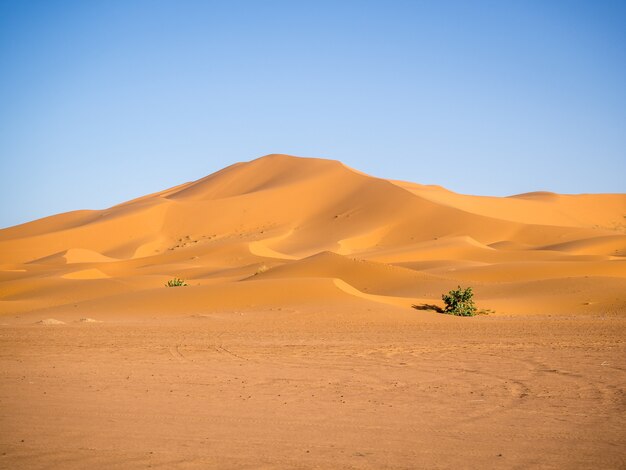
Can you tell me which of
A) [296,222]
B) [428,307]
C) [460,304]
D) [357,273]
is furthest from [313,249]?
[460,304]

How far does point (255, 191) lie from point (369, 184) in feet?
44.3

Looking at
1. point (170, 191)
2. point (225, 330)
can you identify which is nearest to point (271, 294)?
point (225, 330)

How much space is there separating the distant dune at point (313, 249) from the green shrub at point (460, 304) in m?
1.43

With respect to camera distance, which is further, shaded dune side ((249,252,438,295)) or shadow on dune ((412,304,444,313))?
shaded dune side ((249,252,438,295))

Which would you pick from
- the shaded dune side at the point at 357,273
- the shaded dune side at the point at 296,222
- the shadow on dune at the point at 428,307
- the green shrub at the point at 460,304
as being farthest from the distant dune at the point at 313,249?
the green shrub at the point at 460,304

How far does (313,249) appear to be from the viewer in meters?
53.7

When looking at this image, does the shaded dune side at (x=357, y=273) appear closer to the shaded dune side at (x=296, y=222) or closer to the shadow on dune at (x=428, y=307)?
the shadow on dune at (x=428, y=307)

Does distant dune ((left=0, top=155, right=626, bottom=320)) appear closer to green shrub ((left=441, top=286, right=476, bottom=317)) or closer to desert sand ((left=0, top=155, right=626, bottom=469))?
desert sand ((left=0, top=155, right=626, bottom=469))

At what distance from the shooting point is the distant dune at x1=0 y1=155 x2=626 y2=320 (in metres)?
25.4

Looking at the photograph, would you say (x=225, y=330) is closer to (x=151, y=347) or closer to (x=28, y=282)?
(x=151, y=347)

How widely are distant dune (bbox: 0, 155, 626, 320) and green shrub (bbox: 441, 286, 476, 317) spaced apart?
1432 millimetres

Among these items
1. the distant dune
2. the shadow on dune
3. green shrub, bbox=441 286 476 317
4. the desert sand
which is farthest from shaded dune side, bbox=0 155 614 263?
green shrub, bbox=441 286 476 317

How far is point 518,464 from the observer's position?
5.89 metres

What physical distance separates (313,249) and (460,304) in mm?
30914
